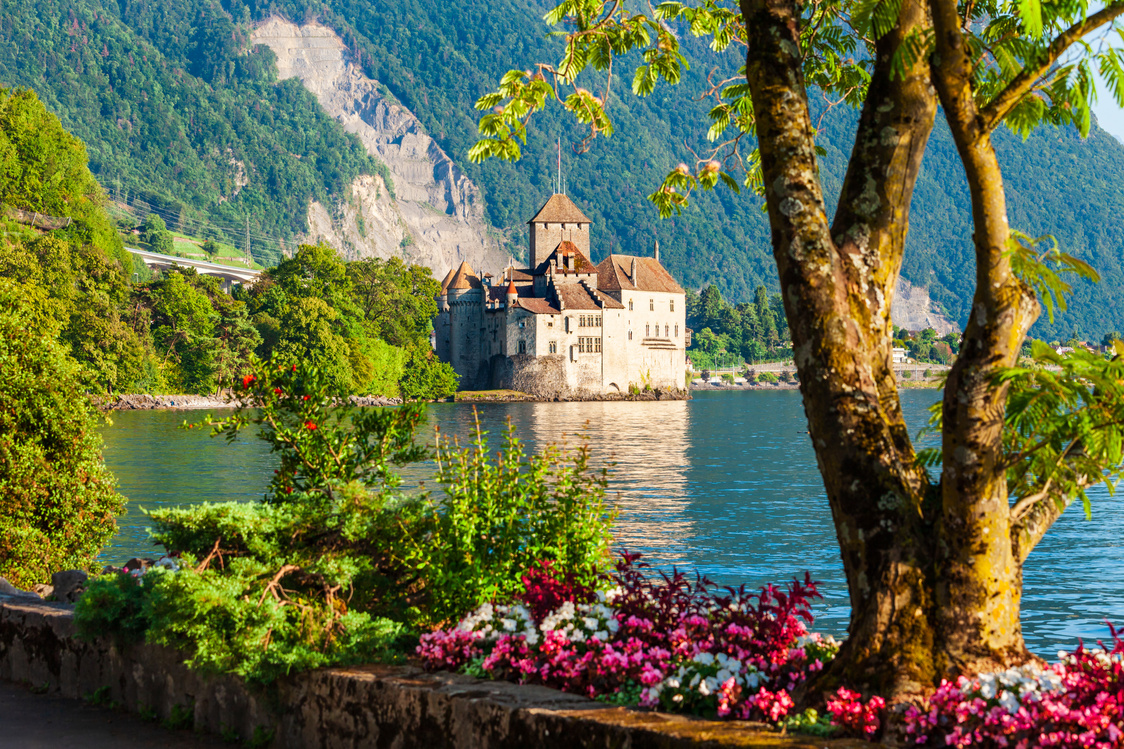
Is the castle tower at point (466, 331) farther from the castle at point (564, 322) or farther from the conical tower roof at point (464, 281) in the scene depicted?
the conical tower roof at point (464, 281)

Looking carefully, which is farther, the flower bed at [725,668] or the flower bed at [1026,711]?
the flower bed at [725,668]

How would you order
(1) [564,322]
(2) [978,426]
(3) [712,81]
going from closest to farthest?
(2) [978,426]
(3) [712,81]
(1) [564,322]

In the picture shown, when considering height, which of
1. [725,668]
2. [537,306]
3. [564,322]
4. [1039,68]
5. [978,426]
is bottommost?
[725,668]

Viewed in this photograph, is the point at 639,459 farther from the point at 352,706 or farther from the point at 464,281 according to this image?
the point at 464,281

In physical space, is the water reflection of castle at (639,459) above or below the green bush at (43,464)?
below

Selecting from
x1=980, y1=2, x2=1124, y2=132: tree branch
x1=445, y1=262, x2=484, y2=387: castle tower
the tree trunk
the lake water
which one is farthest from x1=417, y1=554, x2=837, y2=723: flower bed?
x1=445, y1=262, x2=484, y2=387: castle tower

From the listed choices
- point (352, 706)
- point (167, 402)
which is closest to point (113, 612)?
point (352, 706)

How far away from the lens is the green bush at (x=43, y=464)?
10062 mm

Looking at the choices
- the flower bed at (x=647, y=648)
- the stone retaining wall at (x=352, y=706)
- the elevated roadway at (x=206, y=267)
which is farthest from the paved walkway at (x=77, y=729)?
the elevated roadway at (x=206, y=267)

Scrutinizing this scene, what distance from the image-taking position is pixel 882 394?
15.6 feet

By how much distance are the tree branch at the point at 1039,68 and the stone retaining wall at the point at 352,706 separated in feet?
8.53

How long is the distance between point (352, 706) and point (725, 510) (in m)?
23.2

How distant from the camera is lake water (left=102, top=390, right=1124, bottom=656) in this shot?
16.5 m

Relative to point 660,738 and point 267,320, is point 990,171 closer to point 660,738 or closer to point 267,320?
point 660,738
